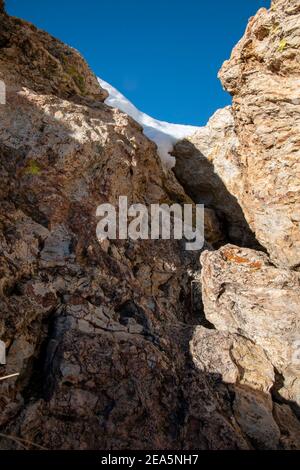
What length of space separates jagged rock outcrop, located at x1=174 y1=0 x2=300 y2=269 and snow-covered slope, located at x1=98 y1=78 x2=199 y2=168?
3644 mm

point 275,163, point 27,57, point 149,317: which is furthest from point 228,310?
point 27,57

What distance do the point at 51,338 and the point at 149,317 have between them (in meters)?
2.48

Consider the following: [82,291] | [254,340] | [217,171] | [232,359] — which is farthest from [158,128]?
[232,359]

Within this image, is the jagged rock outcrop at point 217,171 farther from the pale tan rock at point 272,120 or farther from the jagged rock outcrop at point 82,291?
the jagged rock outcrop at point 82,291

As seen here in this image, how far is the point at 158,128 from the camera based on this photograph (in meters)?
16.4

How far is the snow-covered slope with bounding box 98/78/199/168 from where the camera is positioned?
49.5 ft

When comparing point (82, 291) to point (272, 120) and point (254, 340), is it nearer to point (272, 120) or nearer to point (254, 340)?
point (254, 340)

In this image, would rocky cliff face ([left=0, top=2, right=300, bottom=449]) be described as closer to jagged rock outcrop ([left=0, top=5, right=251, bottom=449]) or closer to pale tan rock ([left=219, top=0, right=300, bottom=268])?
jagged rock outcrop ([left=0, top=5, right=251, bottom=449])

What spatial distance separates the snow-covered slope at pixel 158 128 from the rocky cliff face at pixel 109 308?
1923 millimetres

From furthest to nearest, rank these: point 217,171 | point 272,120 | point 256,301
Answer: point 217,171 < point 272,120 < point 256,301

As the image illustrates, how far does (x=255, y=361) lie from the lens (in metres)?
8.77

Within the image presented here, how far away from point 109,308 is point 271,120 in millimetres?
7467
